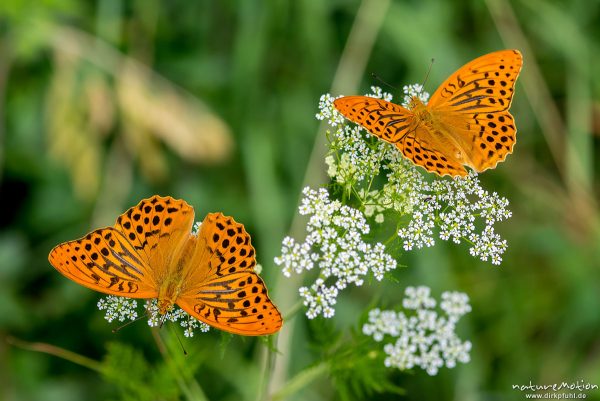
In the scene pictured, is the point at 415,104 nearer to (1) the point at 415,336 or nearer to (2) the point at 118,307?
(1) the point at 415,336

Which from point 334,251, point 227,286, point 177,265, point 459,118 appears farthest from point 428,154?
point 177,265

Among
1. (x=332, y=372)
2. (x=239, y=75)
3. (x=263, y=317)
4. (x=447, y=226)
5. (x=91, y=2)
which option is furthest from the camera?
(x=91, y=2)

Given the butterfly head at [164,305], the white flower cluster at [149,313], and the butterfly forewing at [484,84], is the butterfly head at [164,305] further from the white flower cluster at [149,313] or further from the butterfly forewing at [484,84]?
the butterfly forewing at [484,84]

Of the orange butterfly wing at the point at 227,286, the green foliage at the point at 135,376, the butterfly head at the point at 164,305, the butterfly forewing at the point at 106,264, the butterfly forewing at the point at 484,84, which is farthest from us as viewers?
the green foliage at the point at 135,376

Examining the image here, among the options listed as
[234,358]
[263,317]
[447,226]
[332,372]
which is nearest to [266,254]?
[234,358]

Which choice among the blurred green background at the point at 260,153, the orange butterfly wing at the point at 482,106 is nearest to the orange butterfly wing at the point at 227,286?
the orange butterfly wing at the point at 482,106

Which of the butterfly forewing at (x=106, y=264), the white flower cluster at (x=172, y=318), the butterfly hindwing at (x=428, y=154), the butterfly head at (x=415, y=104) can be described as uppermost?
the butterfly head at (x=415, y=104)

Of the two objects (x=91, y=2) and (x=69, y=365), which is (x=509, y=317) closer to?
(x=69, y=365)

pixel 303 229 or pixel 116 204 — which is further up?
pixel 303 229

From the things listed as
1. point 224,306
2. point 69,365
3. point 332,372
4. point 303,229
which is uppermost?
point 224,306
